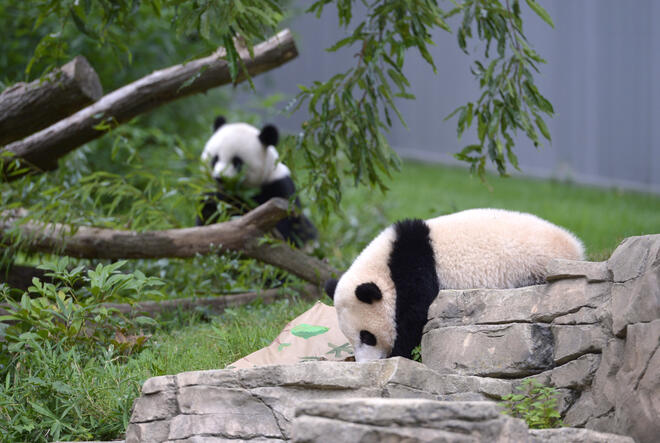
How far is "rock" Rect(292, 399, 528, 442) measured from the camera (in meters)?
2.05

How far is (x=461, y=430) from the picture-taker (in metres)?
2.06

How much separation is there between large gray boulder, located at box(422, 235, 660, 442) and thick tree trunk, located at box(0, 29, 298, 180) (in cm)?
238

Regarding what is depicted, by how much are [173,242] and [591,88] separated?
8488 mm

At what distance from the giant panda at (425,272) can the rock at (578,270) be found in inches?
15.5

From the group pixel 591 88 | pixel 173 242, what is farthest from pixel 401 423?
pixel 591 88

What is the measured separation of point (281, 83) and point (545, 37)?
574 centimetres

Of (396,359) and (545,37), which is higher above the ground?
(545,37)

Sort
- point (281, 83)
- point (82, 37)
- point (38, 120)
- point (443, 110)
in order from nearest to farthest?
1. point (38, 120)
2. point (82, 37)
3. point (443, 110)
4. point (281, 83)

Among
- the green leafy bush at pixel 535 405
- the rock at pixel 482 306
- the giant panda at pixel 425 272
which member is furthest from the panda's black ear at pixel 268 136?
the green leafy bush at pixel 535 405

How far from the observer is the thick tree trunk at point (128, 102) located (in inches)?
190

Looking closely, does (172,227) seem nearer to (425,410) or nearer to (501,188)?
(425,410)

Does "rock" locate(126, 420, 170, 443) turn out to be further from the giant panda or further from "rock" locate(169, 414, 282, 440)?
the giant panda

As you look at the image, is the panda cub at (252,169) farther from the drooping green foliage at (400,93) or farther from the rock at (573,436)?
the rock at (573,436)

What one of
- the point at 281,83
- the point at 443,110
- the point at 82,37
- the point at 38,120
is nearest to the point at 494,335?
the point at 38,120
